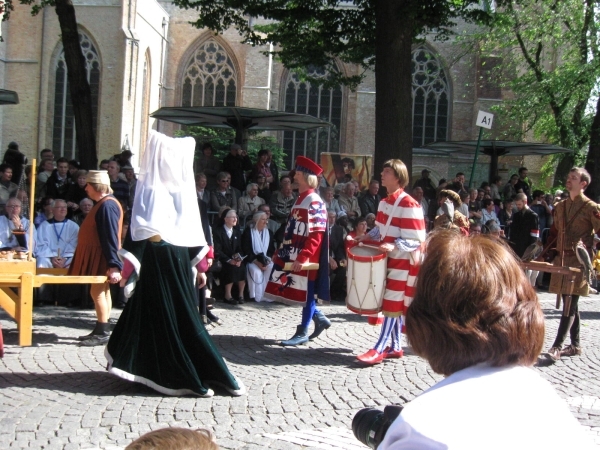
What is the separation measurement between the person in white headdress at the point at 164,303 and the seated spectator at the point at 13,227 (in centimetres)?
564

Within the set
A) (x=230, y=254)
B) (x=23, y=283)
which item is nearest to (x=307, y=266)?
(x=23, y=283)

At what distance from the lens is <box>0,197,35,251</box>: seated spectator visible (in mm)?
11297

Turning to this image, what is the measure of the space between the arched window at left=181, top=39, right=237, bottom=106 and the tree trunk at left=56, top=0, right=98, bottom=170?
22655 mm

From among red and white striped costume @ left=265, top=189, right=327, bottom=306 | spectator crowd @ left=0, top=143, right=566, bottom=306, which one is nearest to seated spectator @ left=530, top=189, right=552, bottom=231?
spectator crowd @ left=0, top=143, right=566, bottom=306

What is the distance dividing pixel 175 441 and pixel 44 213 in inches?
425

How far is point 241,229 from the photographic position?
12.8 meters

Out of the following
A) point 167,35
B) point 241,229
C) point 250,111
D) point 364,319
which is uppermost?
point 167,35

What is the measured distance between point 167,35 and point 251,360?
33.1m

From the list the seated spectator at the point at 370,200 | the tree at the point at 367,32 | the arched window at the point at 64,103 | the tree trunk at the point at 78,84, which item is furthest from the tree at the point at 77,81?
the arched window at the point at 64,103

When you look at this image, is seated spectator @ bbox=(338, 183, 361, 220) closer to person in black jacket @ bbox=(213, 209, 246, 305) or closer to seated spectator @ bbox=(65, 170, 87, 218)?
person in black jacket @ bbox=(213, 209, 246, 305)

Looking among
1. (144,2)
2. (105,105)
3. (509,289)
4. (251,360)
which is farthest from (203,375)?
(144,2)

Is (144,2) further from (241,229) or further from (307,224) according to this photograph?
(307,224)

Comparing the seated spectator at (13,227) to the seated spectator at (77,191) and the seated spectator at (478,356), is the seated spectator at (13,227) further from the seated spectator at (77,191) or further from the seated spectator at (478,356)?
the seated spectator at (478,356)

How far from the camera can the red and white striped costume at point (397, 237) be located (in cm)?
745
